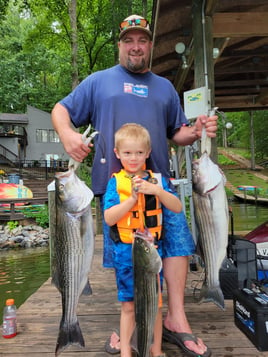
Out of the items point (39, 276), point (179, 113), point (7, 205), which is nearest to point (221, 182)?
point (179, 113)

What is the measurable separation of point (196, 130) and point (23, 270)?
23.8 feet

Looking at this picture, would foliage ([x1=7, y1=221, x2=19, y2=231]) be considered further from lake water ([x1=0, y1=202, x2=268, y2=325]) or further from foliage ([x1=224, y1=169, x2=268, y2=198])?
foliage ([x1=224, y1=169, x2=268, y2=198])

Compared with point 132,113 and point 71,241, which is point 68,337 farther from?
point 132,113

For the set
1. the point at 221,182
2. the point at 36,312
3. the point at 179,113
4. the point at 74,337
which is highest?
the point at 179,113

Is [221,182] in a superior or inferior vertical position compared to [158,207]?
superior

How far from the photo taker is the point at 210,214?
6.15 ft

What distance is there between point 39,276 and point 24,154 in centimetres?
2503

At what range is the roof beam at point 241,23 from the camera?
411 centimetres

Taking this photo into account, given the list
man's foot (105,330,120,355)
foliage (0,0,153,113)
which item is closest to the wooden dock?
man's foot (105,330,120,355)

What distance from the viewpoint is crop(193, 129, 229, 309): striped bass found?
1.86 metres

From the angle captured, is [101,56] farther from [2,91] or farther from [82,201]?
[82,201]

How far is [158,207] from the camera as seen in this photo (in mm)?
1929

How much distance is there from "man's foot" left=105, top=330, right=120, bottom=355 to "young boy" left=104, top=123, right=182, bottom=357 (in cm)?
34

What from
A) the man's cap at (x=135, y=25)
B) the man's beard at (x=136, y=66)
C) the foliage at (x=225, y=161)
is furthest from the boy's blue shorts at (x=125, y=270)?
the foliage at (x=225, y=161)
